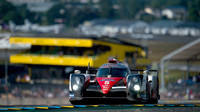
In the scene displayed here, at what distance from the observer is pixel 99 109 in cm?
1468

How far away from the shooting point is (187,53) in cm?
4116

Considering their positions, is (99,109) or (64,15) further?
(64,15)

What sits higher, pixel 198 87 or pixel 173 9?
pixel 173 9

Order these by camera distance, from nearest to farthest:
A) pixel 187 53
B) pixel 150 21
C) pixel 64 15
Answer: pixel 187 53, pixel 64 15, pixel 150 21

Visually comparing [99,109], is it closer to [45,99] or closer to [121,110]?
[121,110]

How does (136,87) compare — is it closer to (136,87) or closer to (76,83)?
(136,87)

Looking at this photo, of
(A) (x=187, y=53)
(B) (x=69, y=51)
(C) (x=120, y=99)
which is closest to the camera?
(C) (x=120, y=99)

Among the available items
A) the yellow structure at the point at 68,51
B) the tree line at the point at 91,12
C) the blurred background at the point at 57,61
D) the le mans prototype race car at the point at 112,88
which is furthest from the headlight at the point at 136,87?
the tree line at the point at 91,12

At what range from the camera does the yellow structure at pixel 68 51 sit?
4588 centimetres

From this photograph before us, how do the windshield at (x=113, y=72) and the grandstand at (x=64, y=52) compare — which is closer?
the windshield at (x=113, y=72)

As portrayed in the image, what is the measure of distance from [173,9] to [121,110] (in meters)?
177

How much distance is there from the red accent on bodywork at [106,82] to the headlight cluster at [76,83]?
2.28 ft

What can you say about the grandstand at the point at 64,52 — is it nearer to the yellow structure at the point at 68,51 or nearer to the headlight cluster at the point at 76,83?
the yellow structure at the point at 68,51

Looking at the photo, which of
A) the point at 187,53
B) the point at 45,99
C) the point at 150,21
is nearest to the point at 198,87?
the point at 187,53
